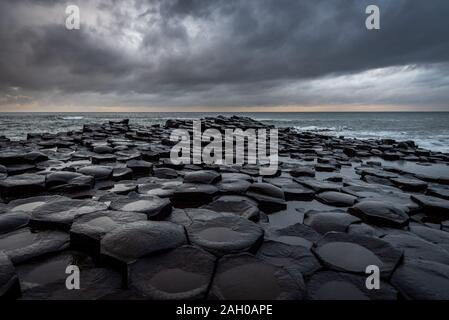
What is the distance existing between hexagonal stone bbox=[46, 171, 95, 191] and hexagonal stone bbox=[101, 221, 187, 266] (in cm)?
223

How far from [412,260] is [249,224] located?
1531 mm

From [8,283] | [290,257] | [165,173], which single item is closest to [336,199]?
[290,257]

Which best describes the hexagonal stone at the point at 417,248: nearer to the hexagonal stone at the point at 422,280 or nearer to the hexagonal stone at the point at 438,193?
the hexagonal stone at the point at 422,280

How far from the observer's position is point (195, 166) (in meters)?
6.51

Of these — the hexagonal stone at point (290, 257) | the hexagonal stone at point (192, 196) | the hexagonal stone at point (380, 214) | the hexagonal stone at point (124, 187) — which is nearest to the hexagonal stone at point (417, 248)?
the hexagonal stone at point (380, 214)

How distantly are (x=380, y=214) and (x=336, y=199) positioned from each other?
808 mm

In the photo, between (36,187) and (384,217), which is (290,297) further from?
(36,187)

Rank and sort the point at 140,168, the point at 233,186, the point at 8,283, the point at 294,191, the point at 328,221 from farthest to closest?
the point at 140,168
the point at 294,191
the point at 233,186
the point at 328,221
the point at 8,283

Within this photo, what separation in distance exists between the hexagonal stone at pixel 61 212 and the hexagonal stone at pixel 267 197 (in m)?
2.14

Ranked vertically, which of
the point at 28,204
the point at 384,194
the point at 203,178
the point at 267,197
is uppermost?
the point at 203,178

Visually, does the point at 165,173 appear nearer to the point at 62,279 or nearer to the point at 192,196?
the point at 192,196

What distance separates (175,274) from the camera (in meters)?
2.05

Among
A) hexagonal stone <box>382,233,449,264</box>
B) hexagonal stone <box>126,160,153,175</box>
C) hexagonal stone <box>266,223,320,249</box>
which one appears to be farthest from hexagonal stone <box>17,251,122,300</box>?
hexagonal stone <box>126,160,153,175</box>

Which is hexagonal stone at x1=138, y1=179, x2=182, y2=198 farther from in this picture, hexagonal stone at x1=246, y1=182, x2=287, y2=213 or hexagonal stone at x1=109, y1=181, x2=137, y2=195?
hexagonal stone at x1=246, y1=182, x2=287, y2=213
